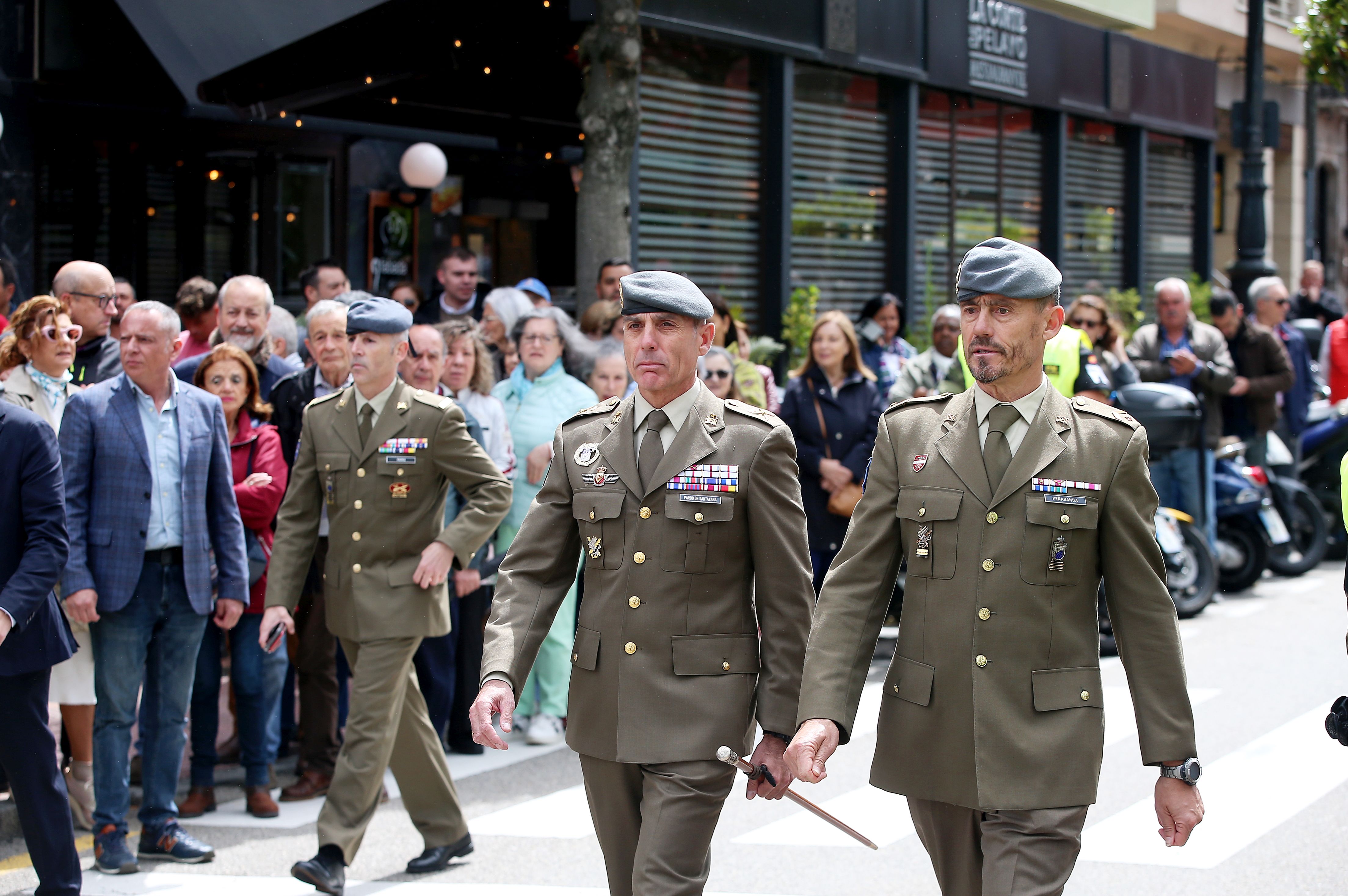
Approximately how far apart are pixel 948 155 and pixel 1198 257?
8034 millimetres

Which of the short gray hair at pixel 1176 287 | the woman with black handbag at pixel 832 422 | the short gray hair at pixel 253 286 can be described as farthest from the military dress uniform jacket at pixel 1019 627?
the short gray hair at pixel 1176 287

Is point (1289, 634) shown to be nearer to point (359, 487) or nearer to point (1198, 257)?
point (359, 487)

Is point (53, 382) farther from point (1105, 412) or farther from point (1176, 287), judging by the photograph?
point (1176, 287)

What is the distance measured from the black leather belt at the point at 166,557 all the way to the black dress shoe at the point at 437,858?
1.45m

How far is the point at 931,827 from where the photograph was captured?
12.1ft

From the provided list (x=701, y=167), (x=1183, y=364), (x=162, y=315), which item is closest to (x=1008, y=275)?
(x=162, y=315)

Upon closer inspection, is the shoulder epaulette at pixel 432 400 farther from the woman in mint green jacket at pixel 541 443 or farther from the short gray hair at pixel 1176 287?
the short gray hair at pixel 1176 287

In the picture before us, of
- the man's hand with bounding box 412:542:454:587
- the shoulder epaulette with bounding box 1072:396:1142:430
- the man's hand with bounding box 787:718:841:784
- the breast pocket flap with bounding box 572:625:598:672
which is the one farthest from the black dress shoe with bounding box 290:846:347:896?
the shoulder epaulette with bounding box 1072:396:1142:430

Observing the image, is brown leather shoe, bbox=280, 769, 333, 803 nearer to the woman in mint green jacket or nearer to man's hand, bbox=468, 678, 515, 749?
the woman in mint green jacket

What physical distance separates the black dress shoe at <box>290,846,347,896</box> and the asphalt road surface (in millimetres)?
148

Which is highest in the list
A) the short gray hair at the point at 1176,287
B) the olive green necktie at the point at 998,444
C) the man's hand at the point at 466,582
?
the short gray hair at the point at 1176,287

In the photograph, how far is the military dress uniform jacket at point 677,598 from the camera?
3975mm

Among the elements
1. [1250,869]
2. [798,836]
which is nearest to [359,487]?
[798,836]

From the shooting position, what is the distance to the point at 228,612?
245 inches
